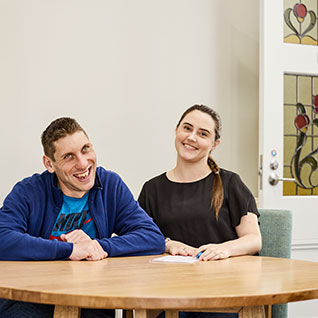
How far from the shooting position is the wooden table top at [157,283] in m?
1.29

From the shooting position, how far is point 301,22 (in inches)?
134

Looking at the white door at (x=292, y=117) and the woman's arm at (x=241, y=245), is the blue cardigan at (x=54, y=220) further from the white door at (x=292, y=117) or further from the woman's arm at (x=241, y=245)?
the white door at (x=292, y=117)

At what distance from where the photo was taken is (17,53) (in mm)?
2947

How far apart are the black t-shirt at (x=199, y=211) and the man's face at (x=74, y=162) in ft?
1.28

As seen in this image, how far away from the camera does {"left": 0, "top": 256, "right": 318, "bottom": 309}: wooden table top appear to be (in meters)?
1.29

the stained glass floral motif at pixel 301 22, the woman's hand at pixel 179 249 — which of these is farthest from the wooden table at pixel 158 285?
the stained glass floral motif at pixel 301 22

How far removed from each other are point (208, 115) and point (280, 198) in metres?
1.03

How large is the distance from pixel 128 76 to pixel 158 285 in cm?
194

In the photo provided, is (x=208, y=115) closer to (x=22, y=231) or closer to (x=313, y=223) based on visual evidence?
(x=22, y=231)

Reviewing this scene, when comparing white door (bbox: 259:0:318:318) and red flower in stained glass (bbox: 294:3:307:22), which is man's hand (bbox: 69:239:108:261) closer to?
white door (bbox: 259:0:318:318)

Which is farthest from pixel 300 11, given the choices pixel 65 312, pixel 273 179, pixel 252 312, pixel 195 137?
pixel 65 312

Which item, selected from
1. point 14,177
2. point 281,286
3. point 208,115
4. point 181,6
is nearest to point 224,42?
point 181,6

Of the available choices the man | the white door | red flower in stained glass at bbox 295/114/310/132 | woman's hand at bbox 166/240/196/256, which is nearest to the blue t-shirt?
the man

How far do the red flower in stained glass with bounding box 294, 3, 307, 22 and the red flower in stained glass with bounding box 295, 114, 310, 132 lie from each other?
0.60 m
